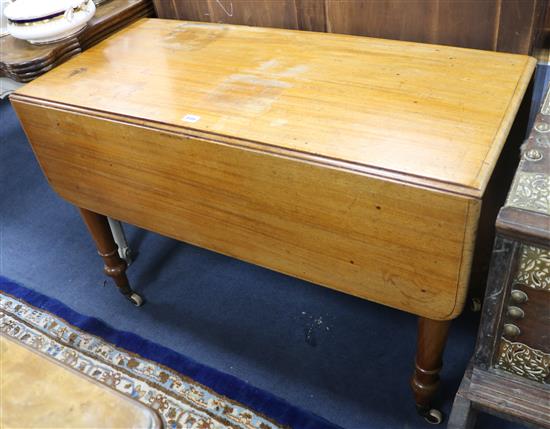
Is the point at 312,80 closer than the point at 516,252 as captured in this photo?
No

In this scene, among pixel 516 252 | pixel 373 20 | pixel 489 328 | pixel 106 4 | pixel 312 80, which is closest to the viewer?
pixel 516 252

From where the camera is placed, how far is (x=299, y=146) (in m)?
0.92

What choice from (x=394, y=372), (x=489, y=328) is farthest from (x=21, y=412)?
(x=394, y=372)

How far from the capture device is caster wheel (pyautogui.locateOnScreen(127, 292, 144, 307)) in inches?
62.7

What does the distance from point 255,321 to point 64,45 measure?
33.6 inches

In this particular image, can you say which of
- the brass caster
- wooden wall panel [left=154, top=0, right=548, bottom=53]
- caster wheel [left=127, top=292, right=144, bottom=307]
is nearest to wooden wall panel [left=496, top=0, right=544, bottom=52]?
wooden wall panel [left=154, top=0, right=548, bottom=53]

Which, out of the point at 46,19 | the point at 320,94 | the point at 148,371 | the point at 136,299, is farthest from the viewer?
the point at 136,299

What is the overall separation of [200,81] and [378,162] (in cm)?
48

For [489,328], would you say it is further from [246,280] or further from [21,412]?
[246,280]

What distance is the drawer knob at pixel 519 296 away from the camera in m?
0.84

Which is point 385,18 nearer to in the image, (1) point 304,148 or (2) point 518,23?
(2) point 518,23

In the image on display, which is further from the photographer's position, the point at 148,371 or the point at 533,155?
the point at 148,371

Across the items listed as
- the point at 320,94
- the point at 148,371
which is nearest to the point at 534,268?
the point at 320,94

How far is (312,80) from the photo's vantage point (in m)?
1.11
